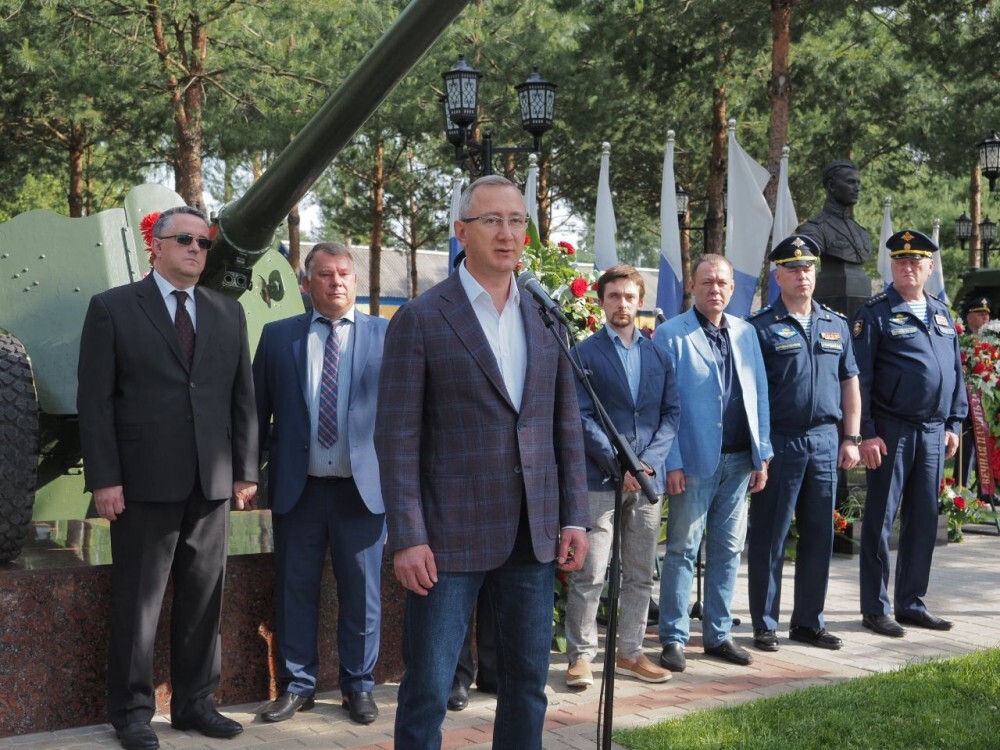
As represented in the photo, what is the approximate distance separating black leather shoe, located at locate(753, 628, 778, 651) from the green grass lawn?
0.78 m

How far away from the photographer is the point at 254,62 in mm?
17547

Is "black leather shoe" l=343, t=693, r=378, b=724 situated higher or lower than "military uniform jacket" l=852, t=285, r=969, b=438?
lower

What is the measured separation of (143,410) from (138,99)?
47.2 feet

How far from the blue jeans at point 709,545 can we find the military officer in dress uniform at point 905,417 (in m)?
1.03

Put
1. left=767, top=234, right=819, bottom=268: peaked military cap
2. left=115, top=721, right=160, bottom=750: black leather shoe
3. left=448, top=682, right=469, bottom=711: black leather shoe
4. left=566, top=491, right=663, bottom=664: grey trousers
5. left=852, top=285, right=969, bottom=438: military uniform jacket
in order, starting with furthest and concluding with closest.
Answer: left=852, top=285, right=969, bottom=438: military uniform jacket, left=767, top=234, right=819, bottom=268: peaked military cap, left=566, top=491, right=663, bottom=664: grey trousers, left=448, top=682, right=469, bottom=711: black leather shoe, left=115, top=721, right=160, bottom=750: black leather shoe

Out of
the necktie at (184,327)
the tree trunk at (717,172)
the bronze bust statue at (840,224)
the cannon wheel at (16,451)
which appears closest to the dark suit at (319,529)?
the necktie at (184,327)

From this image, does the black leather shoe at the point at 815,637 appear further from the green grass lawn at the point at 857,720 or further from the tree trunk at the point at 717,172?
the tree trunk at the point at 717,172

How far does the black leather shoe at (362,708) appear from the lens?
15.8 ft

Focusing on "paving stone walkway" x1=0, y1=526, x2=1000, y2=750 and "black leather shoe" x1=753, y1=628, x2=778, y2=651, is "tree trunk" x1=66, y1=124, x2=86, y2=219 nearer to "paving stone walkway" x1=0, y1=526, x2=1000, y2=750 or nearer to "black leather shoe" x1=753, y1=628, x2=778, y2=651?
"paving stone walkway" x1=0, y1=526, x2=1000, y2=750

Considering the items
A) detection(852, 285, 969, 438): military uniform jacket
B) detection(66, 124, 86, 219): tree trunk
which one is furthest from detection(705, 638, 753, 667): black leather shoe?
detection(66, 124, 86, 219): tree trunk

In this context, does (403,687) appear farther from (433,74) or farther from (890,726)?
(433,74)

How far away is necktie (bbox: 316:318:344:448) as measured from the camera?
16.1 feet

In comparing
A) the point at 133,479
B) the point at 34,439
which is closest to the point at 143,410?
the point at 133,479

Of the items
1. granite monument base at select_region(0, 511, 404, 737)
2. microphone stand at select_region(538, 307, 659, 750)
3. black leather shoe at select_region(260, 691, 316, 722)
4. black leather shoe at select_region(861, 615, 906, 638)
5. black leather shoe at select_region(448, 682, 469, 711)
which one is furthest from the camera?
black leather shoe at select_region(861, 615, 906, 638)
